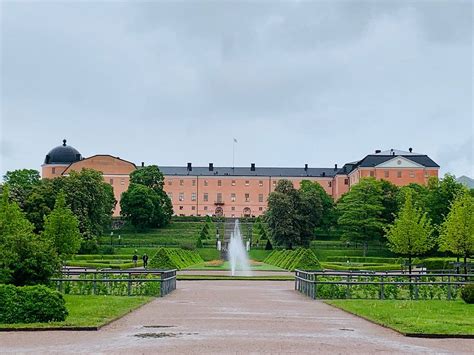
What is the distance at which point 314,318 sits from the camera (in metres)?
15.0

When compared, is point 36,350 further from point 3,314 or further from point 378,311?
point 378,311

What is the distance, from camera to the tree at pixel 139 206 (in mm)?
84062

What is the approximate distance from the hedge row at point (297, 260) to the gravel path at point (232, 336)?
16.3 meters

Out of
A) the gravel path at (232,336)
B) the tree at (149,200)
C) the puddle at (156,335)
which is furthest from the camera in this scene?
the tree at (149,200)

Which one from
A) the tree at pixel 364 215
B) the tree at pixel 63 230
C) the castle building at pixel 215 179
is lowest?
the tree at pixel 63 230

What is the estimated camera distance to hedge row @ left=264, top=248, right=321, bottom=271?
111 feet

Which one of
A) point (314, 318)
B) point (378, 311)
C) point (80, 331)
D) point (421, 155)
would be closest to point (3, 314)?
point (80, 331)

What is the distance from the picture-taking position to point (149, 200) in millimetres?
84312

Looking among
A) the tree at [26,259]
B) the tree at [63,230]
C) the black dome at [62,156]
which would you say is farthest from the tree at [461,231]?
the black dome at [62,156]

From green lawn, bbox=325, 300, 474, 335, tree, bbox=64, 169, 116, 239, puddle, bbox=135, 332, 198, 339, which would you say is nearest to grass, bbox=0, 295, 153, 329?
puddle, bbox=135, 332, 198, 339

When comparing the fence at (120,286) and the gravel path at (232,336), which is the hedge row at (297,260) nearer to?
the fence at (120,286)

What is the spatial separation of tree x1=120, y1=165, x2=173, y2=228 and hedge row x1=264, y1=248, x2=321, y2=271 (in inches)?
1130

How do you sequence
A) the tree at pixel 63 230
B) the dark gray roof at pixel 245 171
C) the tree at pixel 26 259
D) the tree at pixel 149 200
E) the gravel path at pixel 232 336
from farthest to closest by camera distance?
the dark gray roof at pixel 245 171, the tree at pixel 149 200, the tree at pixel 63 230, the tree at pixel 26 259, the gravel path at pixel 232 336

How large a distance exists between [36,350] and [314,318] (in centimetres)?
668
